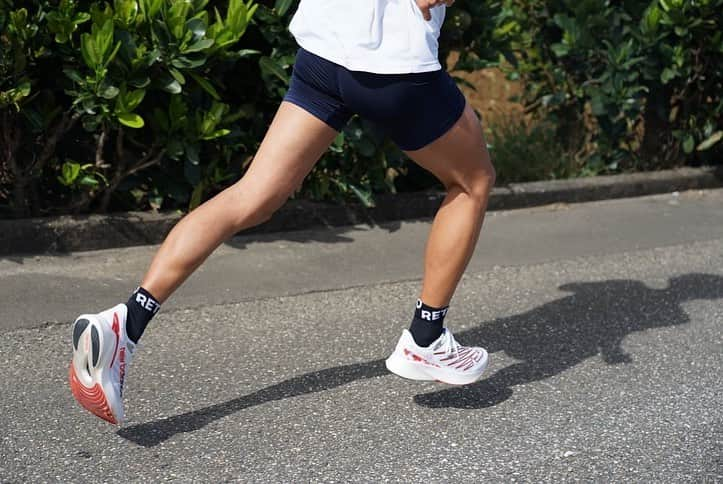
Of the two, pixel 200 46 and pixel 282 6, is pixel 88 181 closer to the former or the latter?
pixel 200 46

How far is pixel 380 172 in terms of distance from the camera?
6.17 metres

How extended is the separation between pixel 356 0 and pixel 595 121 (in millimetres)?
4571

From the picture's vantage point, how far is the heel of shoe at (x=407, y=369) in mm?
3912

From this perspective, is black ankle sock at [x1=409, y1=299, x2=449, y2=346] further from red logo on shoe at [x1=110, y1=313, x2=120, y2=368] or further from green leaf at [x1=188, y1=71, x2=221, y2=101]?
green leaf at [x1=188, y1=71, x2=221, y2=101]

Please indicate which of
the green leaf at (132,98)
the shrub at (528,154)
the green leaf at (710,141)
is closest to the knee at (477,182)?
the green leaf at (132,98)

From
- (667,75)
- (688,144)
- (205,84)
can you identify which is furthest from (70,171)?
(688,144)

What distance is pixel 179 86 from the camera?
17.3 ft

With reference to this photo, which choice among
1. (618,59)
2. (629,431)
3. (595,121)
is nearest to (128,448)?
(629,431)

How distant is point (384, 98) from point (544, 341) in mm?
1554

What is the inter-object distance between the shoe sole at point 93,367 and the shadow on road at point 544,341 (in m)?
0.21

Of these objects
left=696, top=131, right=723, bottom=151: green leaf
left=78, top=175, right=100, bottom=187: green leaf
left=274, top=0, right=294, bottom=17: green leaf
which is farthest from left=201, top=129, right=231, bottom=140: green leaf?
left=696, top=131, right=723, bottom=151: green leaf

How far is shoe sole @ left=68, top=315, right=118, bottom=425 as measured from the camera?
3.39 meters

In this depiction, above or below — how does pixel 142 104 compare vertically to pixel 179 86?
below

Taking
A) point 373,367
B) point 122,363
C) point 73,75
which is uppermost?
point 73,75
